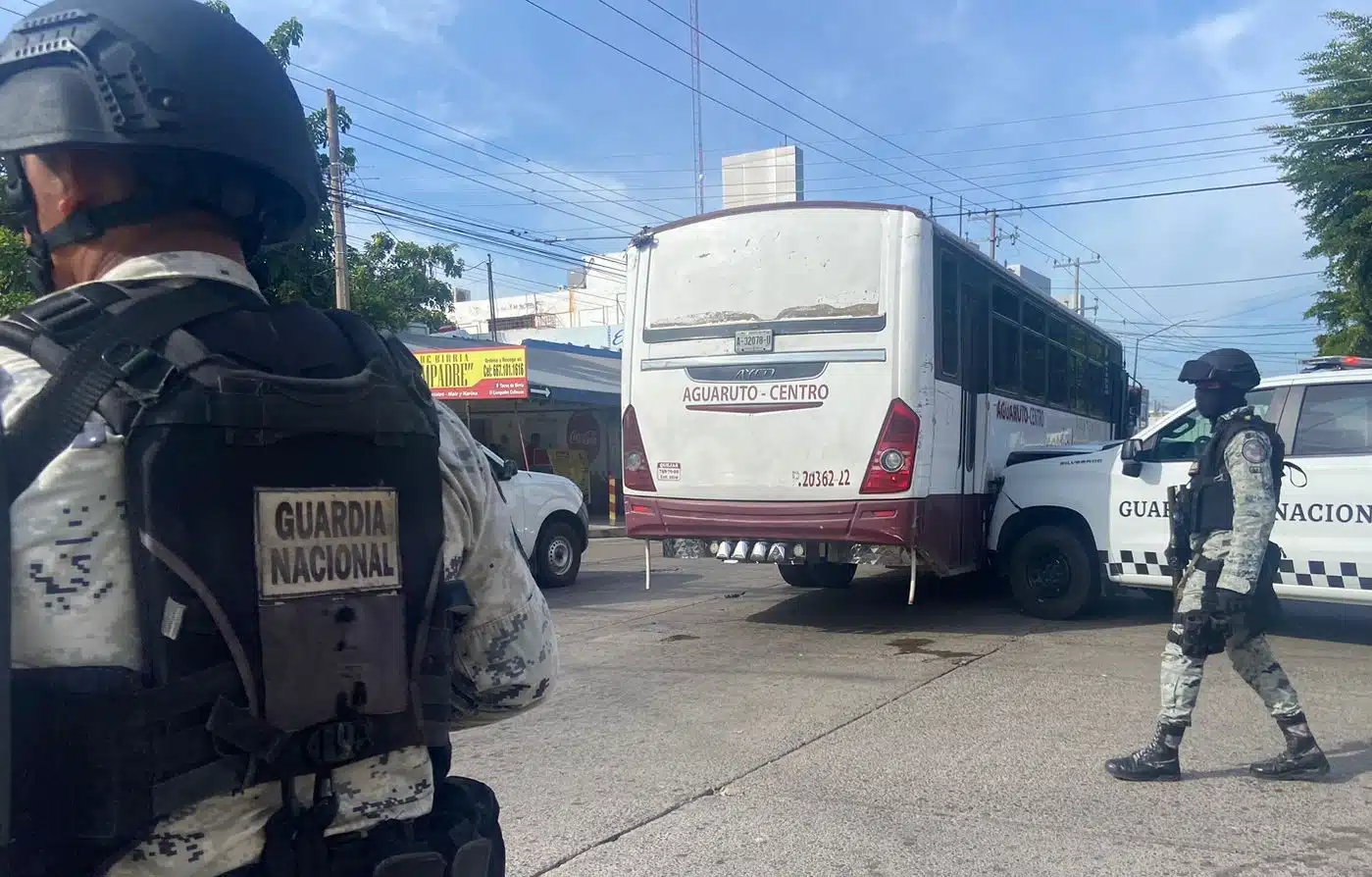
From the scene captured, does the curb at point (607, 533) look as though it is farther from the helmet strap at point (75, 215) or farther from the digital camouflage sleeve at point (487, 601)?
the helmet strap at point (75, 215)

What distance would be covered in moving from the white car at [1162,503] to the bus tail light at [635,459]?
2961mm

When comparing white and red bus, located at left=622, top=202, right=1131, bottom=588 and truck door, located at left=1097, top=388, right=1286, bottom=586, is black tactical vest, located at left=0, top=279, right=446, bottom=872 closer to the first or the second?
white and red bus, located at left=622, top=202, right=1131, bottom=588

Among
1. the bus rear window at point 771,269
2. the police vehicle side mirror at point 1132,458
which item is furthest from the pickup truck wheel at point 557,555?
the police vehicle side mirror at point 1132,458

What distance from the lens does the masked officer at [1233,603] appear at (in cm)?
466

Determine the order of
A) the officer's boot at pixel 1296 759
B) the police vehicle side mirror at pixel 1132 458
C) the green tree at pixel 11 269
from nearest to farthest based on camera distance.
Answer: the officer's boot at pixel 1296 759, the police vehicle side mirror at pixel 1132 458, the green tree at pixel 11 269

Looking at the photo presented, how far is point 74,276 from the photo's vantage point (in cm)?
161

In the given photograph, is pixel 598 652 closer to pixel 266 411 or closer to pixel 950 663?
pixel 950 663

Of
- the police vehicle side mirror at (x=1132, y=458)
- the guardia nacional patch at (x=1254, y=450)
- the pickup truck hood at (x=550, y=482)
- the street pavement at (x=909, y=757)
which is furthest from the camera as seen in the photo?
the pickup truck hood at (x=550, y=482)

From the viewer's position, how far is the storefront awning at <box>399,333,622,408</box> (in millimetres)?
20516

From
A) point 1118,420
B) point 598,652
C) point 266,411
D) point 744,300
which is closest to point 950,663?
point 598,652

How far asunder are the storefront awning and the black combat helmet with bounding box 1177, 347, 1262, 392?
15.1 metres

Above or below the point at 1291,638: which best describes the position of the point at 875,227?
above

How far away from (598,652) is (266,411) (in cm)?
643

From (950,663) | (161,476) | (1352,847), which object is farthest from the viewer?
(950,663)
